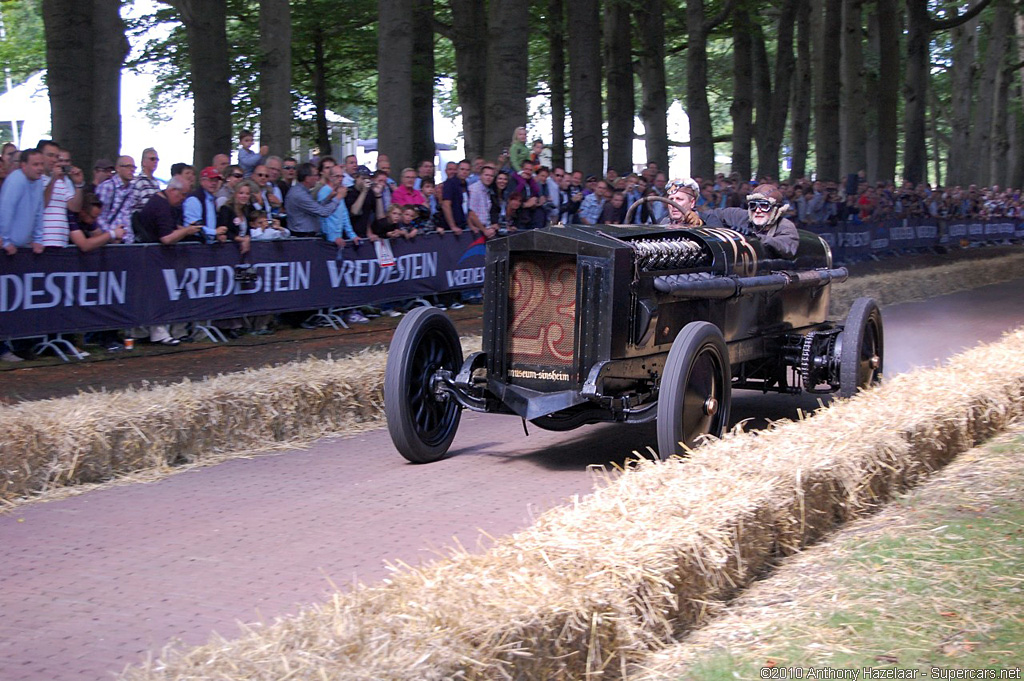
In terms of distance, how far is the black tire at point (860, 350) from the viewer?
350 inches

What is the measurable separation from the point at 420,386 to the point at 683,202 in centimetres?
295

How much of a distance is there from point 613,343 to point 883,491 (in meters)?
1.91

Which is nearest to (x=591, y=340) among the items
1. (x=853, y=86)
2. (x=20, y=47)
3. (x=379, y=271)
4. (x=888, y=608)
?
(x=888, y=608)

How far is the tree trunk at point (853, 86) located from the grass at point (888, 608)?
2507cm

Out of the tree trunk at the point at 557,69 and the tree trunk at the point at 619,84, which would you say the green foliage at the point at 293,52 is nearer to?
the tree trunk at the point at 557,69

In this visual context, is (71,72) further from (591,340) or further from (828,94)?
(828,94)

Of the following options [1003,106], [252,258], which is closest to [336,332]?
[252,258]

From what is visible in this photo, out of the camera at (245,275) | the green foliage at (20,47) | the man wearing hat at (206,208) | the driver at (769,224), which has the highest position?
the green foliage at (20,47)

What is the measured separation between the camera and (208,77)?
699 inches

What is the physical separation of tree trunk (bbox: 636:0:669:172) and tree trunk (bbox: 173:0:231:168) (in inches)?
474

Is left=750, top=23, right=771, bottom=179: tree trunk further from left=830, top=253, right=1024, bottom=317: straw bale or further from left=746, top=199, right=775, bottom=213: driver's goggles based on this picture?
left=746, top=199, right=775, bottom=213: driver's goggles

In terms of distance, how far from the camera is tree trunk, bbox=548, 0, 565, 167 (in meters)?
28.8

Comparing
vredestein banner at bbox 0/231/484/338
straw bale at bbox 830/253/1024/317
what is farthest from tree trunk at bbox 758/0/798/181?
vredestein banner at bbox 0/231/484/338

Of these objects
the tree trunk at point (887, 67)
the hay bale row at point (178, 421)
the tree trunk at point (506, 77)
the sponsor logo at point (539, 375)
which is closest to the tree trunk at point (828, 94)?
the tree trunk at point (887, 67)
